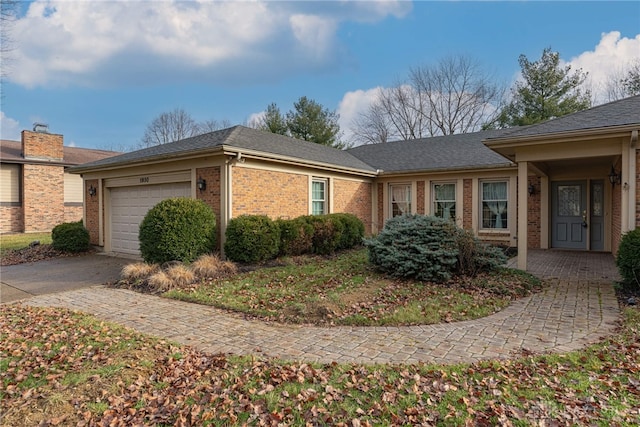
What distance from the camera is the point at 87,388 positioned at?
3.18 metres

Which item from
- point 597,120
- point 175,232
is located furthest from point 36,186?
point 597,120

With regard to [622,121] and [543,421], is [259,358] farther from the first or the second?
[622,121]

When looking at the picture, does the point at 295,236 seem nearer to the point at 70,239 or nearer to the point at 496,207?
the point at 496,207

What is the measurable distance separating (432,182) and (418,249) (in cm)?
740

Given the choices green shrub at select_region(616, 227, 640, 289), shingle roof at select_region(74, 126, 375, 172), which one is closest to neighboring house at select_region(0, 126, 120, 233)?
shingle roof at select_region(74, 126, 375, 172)

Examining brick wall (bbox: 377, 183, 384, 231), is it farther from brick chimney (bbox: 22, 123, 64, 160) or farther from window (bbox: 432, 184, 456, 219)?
brick chimney (bbox: 22, 123, 64, 160)

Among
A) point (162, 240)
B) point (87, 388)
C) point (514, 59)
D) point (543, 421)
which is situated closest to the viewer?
point (543, 421)

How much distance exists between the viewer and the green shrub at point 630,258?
6219 mm

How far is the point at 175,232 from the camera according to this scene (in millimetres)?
8531

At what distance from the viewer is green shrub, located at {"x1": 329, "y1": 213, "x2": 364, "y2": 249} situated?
1168 cm

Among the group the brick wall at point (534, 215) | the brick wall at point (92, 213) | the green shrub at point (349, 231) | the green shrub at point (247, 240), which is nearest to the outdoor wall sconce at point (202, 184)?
the green shrub at point (247, 240)

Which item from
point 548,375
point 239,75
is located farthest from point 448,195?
point 548,375

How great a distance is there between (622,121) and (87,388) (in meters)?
9.30

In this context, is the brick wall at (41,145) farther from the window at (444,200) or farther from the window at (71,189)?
the window at (444,200)
